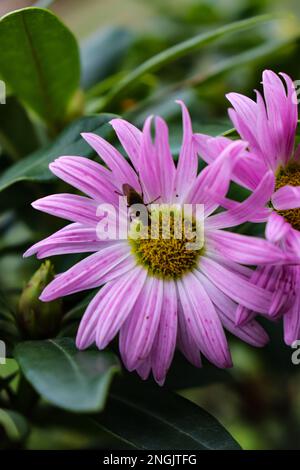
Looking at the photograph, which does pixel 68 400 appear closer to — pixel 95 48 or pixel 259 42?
pixel 95 48

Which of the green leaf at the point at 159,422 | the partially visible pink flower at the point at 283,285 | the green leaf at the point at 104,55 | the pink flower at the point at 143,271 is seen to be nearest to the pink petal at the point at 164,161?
the pink flower at the point at 143,271

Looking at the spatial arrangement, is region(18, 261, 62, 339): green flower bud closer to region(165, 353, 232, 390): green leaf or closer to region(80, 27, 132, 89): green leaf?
region(165, 353, 232, 390): green leaf

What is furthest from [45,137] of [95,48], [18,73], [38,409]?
[38,409]

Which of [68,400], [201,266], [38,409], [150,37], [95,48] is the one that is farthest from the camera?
[150,37]

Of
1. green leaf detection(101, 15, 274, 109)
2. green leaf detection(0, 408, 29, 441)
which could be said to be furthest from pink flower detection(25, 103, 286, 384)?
green leaf detection(101, 15, 274, 109)

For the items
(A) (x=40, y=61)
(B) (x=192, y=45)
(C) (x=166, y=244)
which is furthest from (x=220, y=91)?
(C) (x=166, y=244)

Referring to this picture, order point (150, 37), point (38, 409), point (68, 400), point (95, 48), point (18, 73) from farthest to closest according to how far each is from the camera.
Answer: point (150, 37) → point (95, 48) → point (38, 409) → point (18, 73) → point (68, 400)
